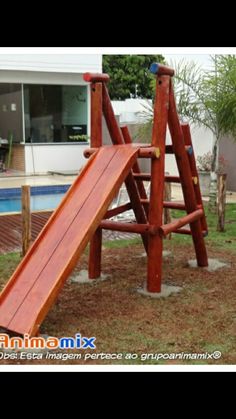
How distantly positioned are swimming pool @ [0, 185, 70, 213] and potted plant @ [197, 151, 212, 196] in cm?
354

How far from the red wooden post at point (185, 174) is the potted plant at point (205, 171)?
6.32 m

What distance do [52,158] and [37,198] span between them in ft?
13.0

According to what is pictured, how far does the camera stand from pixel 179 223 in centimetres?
510

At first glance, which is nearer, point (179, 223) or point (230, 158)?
point (179, 223)

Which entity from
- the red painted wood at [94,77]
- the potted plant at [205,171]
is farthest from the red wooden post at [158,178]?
the potted plant at [205,171]

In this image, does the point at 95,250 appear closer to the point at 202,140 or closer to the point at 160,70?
the point at 160,70

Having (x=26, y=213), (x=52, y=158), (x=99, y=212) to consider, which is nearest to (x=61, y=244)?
(x=99, y=212)

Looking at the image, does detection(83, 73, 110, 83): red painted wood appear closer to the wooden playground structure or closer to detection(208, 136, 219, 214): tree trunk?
the wooden playground structure

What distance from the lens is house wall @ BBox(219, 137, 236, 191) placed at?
12.2 metres

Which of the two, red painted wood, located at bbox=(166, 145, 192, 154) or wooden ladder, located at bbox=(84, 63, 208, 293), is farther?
red painted wood, located at bbox=(166, 145, 192, 154)

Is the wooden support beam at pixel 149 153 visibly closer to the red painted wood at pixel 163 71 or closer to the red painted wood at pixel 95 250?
the red painted wood at pixel 163 71

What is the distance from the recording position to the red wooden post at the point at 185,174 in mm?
4867

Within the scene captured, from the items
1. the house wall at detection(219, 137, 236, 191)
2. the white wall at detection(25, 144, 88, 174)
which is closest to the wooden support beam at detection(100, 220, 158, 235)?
the house wall at detection(219, 137, 236, 191)

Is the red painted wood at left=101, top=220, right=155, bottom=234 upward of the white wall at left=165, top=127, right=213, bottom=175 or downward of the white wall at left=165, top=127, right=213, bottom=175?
downward
